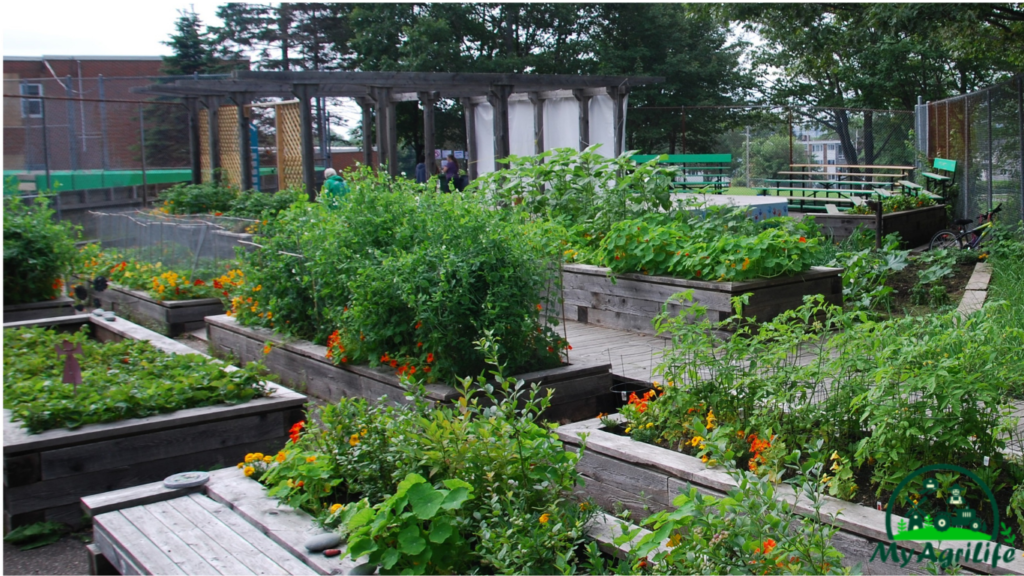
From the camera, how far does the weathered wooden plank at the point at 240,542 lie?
284cm

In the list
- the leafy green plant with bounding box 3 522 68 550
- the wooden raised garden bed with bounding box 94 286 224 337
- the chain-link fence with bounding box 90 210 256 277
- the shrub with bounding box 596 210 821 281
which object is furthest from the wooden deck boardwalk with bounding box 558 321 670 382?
the wooden raised garden bed with bounding box 94 286 224 337

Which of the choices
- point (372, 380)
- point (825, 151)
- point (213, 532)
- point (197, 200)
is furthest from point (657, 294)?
point (825, 151)

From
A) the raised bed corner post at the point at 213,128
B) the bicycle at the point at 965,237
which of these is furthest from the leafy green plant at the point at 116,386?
the raised bed corner post at the point at 213,128

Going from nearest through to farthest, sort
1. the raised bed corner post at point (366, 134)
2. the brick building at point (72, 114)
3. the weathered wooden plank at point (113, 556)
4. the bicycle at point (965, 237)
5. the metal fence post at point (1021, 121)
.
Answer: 1. the weathered wooden plank at point (113, 556)
2. the metal fence post at point (1021, 121)
3. the bicycle at point (965, 237)
4. the raised bed corner post at point (366, 134)
5. the brick building at point (72, 114)

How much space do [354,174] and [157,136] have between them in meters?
28.2

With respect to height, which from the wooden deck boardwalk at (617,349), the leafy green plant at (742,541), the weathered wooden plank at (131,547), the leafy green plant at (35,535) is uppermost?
the leafy green plant at (742,541)

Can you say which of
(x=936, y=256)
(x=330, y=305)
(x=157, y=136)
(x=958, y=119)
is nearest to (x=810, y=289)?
(x=936, y=256)

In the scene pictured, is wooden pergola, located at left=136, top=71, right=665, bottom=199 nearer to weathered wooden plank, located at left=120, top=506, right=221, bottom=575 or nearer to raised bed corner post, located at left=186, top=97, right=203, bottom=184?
raised bed corner post, located at left=186, top=97, right=203, bottom=184

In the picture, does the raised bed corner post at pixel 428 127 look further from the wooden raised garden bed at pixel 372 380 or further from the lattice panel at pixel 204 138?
the wooden raised garden bed at pixel 372 380

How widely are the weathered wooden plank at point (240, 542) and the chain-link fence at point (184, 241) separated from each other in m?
5.65

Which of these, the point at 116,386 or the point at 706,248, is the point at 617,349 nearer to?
the point at 706,248

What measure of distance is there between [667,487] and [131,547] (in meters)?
2.10

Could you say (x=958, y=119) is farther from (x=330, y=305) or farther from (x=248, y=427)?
(x=248, y=427)

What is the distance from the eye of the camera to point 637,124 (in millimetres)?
32438
